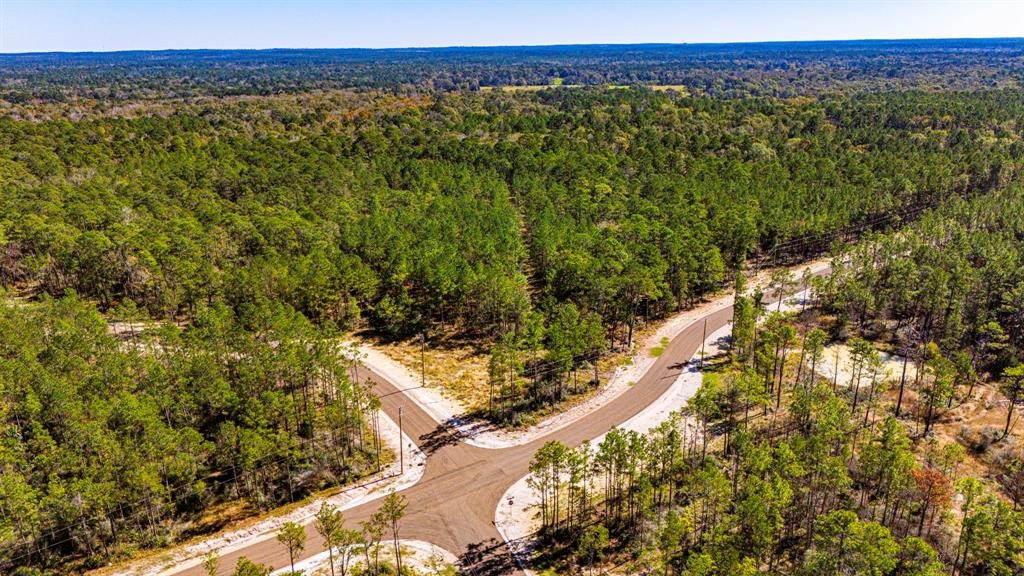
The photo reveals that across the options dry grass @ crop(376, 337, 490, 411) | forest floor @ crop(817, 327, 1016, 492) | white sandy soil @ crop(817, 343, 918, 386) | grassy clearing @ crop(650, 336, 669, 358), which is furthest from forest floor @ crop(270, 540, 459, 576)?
white sandy soil @ crop(817, 343, 918, 386)

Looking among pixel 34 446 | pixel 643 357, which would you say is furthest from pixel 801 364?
pixel 34 446

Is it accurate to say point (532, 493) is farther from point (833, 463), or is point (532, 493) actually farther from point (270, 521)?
point (833, 463)

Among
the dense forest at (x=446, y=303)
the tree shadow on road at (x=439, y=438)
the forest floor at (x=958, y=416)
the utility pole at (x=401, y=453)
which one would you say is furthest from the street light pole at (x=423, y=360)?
the forest floor at (x=958, y=416)

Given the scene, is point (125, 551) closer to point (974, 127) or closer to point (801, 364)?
point (801, 364)

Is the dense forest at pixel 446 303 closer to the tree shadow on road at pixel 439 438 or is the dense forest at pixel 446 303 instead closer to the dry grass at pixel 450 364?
the dry grass at pixel 450 364

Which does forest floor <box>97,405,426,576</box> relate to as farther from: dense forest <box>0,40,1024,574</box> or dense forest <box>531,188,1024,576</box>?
dense forest <box>531,188,1024,576</box>

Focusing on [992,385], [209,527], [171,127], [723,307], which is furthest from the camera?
[171,127]

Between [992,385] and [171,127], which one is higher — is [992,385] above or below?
below
